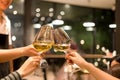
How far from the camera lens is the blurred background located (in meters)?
7.55

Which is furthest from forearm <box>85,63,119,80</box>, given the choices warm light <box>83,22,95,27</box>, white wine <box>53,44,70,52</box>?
warm light <box>83,22,95,27</box>

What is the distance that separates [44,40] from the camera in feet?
4.03

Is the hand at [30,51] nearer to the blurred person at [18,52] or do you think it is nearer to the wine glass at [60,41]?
the blurred person at [18,52]

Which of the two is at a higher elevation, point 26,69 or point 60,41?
point 60,41

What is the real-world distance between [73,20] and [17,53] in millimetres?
7972

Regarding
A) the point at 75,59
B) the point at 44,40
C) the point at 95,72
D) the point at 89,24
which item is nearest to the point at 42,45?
the point at 44,40

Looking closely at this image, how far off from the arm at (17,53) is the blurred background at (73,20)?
5.85 m

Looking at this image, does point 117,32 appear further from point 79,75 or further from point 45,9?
point 45,9

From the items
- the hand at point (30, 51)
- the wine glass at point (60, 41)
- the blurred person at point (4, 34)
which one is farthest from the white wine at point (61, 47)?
the blurred person at point (4, 34)

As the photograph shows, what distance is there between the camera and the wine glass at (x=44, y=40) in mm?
1210

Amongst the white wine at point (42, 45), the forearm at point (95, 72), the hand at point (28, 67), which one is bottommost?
the forearm at point (95, 72)

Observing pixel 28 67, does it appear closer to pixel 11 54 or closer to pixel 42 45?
pixel 42 45

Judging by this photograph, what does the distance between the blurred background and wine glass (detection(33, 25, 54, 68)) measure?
6.07m

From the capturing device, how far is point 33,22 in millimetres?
7801
